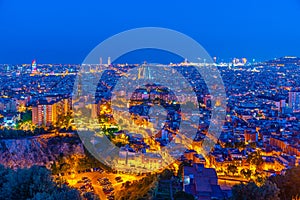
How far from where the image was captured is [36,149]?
6.67 meters

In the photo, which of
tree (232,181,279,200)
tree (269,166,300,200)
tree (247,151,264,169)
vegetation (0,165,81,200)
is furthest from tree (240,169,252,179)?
vegetation (0,165,81,200)

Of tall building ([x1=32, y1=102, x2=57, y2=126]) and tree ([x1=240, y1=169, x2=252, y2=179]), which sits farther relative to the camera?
tall building ([x1=32, y1=102, x2=57, y2=126])

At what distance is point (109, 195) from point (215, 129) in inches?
143

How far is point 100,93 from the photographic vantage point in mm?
11953

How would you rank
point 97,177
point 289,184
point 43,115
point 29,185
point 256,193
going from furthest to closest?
point 43,115 → point 97,177 → point 289,184 → point 256,193 → point 29,185

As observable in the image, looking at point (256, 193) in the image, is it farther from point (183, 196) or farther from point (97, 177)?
point (97, 177)

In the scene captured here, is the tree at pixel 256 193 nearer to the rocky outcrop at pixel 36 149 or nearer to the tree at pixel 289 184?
the tree at pixel 289 184

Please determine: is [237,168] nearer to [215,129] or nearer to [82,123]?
[215,129]

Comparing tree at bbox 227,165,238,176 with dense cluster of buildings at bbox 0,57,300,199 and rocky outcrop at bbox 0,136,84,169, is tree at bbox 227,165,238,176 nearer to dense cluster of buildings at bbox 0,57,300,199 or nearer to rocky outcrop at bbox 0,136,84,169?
dense cluster of buildings at bbox 0,57,300,199

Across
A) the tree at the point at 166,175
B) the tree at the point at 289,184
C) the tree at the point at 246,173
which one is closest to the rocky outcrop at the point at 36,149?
the tree at the point at 166,175

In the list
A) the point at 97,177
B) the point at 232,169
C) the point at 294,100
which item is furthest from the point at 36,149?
the point at 294,100

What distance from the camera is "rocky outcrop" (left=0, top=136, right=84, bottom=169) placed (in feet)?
20.2

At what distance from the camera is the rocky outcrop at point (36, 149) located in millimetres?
6161

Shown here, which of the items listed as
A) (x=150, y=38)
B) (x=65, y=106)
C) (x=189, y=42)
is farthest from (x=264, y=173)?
(x=65, y=106)
